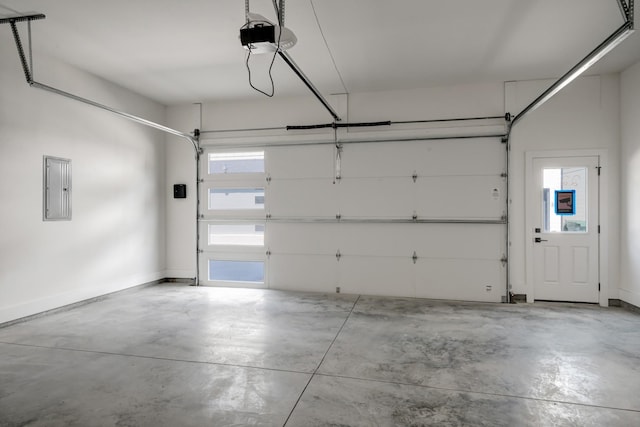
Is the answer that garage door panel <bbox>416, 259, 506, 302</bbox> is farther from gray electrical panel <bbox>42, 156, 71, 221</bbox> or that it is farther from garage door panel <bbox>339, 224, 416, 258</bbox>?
gray electrical panel <bbox>42, 156, 71, 221</bbox>

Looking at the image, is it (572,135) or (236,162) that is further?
(236,162)

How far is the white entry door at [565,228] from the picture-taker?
5105 millimetres

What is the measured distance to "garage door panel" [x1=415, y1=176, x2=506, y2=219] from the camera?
544cm

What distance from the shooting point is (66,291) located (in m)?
4.76

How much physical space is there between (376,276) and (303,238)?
138 cm

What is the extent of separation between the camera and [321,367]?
3031mm

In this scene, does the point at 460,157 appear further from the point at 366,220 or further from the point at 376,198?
the point at 366,220

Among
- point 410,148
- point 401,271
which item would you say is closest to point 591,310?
point 401,271

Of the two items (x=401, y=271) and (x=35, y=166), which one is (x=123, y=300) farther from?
(x=401, y=271)

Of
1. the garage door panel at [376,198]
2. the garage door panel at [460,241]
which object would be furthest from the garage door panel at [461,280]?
the garage door panel at [376,198]

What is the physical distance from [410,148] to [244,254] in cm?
336

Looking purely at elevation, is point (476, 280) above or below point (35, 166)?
below

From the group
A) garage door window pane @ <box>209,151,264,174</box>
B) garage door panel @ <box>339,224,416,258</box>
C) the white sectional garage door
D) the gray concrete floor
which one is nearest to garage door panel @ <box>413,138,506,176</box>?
the white sectional garage door

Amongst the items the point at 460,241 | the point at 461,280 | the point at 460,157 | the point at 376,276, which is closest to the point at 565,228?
the point at 460,241
